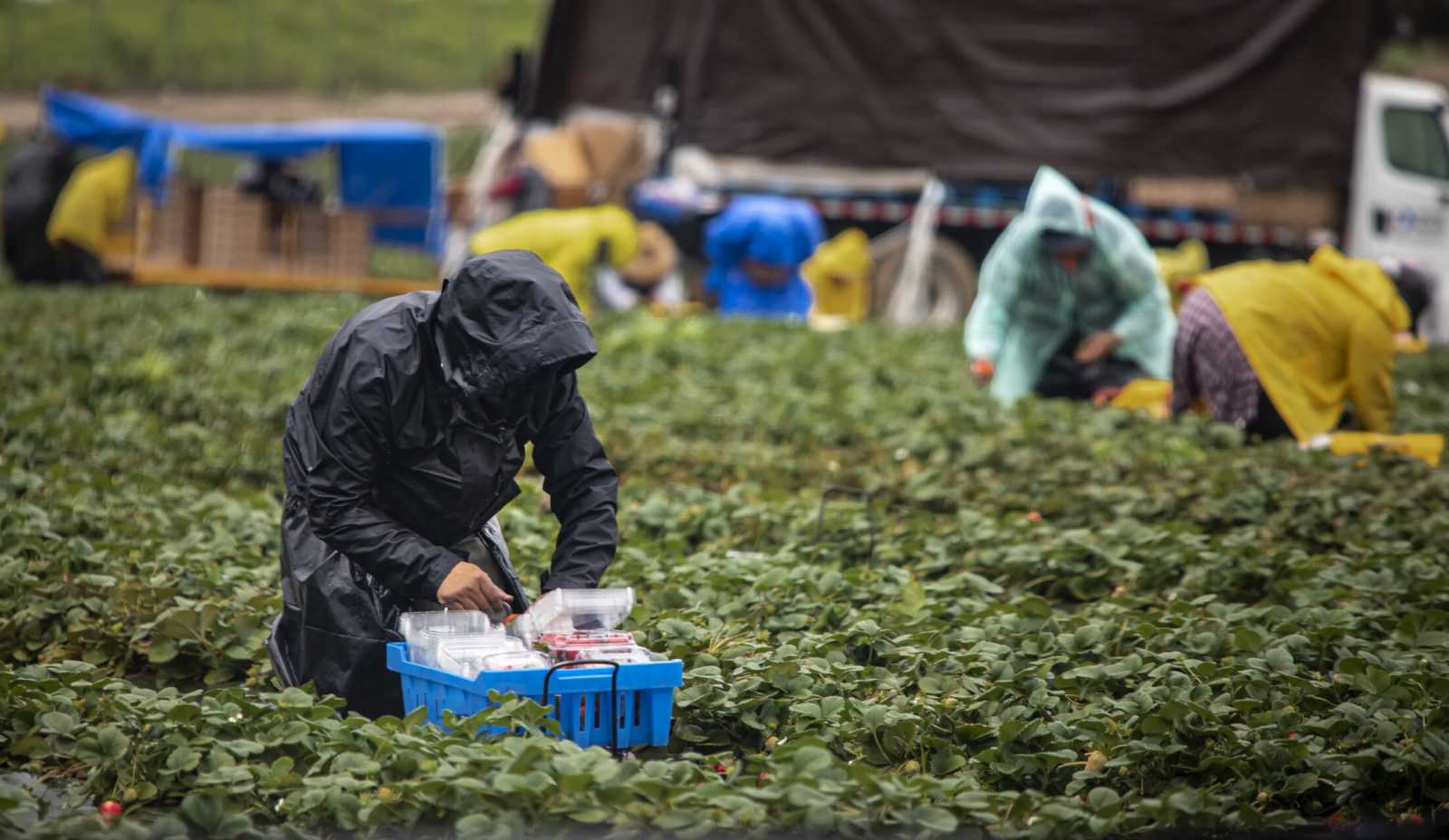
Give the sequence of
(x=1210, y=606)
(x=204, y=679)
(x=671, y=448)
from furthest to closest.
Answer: (x=671, y=448) < (x=1210, y=606) < (x=204, y=679)

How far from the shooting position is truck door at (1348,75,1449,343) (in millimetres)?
15234

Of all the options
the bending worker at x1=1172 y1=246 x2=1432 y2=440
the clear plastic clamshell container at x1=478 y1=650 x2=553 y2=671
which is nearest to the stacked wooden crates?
the bending worker at x1=1172 y1=246 x2=1432 y2=440

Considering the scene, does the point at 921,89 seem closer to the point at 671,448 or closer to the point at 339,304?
the point at 339,304

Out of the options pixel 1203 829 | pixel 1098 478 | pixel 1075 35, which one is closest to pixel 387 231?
pixel 1075 35

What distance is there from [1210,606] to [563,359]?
2.26 m

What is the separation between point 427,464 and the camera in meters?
3.72

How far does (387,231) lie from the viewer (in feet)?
63.2

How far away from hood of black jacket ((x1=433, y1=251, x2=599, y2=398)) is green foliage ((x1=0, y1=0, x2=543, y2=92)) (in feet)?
98.4

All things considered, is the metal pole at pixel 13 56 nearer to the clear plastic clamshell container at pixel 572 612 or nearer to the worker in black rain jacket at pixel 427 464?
the worker in black rain jacket at pixel 427 464

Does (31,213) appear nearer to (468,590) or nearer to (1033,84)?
(1033,84)

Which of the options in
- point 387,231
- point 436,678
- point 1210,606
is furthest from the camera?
point 387,231

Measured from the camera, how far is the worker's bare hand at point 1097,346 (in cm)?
878

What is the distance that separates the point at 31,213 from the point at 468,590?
13.6 m

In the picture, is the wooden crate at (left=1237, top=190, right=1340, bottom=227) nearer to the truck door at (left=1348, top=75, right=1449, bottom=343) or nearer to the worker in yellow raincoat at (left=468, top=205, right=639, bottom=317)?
the truck door at (left=1348, top=75, right=1449, bottom=343)
